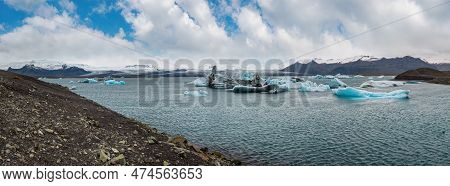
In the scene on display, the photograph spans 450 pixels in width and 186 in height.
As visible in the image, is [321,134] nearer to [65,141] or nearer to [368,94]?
[65,141]

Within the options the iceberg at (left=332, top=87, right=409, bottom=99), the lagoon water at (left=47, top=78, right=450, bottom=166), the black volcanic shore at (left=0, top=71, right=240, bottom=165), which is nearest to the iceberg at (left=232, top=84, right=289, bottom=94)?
the iceberg at (left=332, top=87, right=409, bottom=99)

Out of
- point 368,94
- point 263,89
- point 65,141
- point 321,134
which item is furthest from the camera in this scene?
point 263,89

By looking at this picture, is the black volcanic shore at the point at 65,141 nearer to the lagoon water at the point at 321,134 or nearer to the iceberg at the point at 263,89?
the lagoon water at the point at 321,134

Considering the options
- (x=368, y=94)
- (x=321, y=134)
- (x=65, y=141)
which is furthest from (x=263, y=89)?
(x=65, y=141)

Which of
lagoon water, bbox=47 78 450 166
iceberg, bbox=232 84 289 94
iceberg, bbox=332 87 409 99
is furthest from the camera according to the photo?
iceberg, bbox=232 84 289 94

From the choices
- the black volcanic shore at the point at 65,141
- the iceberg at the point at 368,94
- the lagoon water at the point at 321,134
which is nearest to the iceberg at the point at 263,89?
the iceberg at the point at 368,94

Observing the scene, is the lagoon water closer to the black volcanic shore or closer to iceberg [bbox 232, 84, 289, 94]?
the black volcanic shore

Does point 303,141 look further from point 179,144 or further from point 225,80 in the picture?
point 225,80

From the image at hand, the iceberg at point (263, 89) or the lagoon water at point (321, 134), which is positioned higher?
the iceberg at point (263, 89)

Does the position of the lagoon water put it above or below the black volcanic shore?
below

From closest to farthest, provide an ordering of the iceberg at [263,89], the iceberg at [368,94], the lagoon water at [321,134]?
1. the lagoon water at [321,134]
2. the iceberg at [368,94]
3. the iceberg at [263,89]

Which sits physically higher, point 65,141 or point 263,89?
point 65,141

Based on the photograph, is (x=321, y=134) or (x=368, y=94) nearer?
(x=321, y=134)

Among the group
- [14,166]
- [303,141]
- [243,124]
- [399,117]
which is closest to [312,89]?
[399,117]
